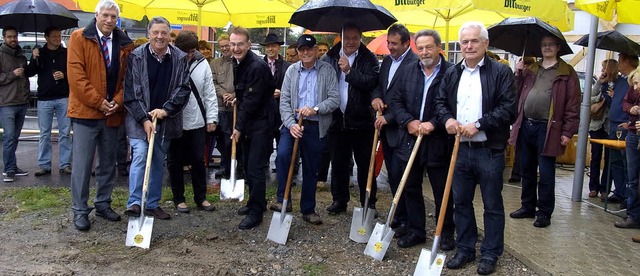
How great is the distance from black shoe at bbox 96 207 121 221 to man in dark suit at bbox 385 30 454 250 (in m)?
2.79

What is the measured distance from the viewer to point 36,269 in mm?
4441

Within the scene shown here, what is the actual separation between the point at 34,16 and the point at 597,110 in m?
7.93

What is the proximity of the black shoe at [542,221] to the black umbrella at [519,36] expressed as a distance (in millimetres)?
1743

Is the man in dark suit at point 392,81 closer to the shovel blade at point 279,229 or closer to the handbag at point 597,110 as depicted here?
the shovel blade at point 279,229

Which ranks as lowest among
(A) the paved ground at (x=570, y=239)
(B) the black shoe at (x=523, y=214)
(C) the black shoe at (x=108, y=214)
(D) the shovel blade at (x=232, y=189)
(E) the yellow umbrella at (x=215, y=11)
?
(A) the paved ground at (x=570, y=239)

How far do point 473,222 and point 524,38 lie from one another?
9.75ft

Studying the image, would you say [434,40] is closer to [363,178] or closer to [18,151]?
[363,178]

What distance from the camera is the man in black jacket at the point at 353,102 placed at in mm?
5688

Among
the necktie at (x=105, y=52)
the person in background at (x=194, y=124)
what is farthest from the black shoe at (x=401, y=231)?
the necktie at (x=105, y=52)

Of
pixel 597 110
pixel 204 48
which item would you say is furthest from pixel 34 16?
pixel 597 110

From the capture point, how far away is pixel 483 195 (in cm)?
468

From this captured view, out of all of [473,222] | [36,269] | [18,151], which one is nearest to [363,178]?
[473,222]

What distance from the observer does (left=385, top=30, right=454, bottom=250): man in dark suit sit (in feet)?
16.3

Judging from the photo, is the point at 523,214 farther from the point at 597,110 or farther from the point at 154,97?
the point at 154,97
